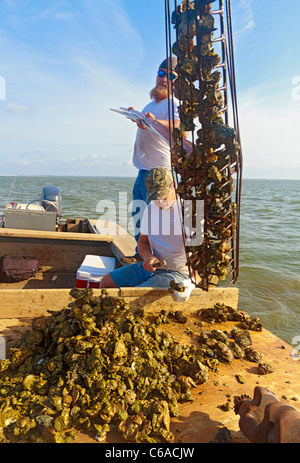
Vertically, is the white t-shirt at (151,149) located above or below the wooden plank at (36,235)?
above

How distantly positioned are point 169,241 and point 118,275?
811 mm

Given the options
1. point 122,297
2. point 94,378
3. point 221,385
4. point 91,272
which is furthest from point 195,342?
point 91,272

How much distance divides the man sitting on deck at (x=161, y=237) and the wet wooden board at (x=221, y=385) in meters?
0.50

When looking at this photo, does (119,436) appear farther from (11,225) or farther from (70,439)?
(11,225)

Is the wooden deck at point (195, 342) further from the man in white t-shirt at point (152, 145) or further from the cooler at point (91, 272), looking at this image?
the man in white t-shirt at point (152, 145)

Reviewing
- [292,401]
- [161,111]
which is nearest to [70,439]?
[292,401]

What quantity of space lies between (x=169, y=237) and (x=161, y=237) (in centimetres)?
11

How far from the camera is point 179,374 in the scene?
208 cm

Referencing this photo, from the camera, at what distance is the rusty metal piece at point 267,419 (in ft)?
4.19

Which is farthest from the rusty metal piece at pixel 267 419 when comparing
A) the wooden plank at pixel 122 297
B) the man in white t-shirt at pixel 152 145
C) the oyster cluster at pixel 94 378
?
the man in white t-shirt at pixel 152 145

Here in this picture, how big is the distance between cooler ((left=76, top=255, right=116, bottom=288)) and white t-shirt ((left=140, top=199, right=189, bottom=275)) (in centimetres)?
104

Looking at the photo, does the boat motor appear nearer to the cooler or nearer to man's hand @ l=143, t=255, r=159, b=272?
the cooler
